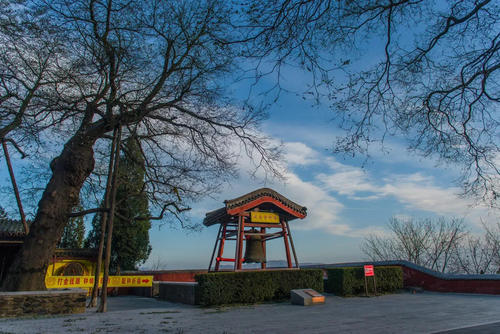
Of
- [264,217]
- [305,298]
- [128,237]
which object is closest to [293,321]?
[305,298]

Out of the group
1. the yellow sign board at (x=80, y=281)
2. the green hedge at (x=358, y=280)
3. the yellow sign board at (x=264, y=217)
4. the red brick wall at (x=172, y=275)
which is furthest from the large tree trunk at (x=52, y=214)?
the green hedge at (x=358, y=280)

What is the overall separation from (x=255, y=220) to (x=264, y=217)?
0.49 m

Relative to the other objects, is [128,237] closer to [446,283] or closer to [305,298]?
[305,298]

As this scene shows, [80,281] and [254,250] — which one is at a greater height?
[254,250]

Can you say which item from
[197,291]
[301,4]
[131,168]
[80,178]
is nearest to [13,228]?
[131,168]

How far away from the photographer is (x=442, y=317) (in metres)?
8.55

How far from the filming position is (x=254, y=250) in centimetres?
1483

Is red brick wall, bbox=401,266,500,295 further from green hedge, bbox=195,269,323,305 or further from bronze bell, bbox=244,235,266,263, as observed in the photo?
bronze bell, bbox=244,235,266,263

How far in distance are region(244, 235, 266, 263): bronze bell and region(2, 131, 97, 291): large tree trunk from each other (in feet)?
23.5

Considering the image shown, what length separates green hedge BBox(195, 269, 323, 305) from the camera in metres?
12.2

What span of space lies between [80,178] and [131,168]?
145 inches

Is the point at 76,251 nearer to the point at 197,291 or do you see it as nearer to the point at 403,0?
the point at 197,291

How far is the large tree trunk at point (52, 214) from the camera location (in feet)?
33.9

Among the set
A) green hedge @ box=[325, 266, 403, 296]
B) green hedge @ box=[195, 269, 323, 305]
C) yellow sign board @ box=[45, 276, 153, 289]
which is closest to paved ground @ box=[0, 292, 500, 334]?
green hedge @ box=[195, 269, 323, 305]
